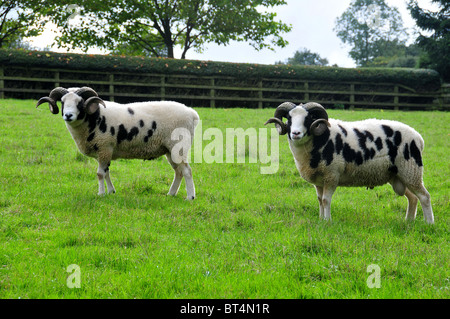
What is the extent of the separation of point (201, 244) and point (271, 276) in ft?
3.65

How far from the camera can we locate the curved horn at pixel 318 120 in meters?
5.76

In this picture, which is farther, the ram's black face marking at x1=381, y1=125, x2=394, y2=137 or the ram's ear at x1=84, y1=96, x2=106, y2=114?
the ram's ear at x1=84, y1=96, x2=106, y2=114

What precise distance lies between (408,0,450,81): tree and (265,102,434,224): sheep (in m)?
25.1

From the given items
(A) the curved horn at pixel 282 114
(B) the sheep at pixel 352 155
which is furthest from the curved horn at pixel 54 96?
(B) the sheep at pixel 352 155

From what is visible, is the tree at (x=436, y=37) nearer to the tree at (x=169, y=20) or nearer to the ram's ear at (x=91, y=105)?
the tree at (x=169, y=20)

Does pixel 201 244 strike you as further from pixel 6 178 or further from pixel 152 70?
pixel 152 70

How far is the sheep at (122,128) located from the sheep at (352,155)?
6.69 ft

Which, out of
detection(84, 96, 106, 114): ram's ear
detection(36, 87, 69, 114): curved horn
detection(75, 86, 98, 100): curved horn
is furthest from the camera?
detection(36, 87, 69, 114): curved horn

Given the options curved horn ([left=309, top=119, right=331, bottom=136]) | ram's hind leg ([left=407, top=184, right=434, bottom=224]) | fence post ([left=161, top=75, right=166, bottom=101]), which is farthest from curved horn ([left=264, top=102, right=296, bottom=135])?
fence post ([left=161, top=75, right=166, bottom=101])

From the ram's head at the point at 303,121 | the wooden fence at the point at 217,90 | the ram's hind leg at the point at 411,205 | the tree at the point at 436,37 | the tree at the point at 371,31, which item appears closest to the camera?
the ram's head at the point at 303,121

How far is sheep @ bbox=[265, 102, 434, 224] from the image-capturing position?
19.2 feet

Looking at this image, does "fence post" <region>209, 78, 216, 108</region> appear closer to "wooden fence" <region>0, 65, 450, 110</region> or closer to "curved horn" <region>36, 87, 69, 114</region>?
"wooden fence" <region>0, 65, 450, 110</region>

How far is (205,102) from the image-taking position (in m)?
20.7
